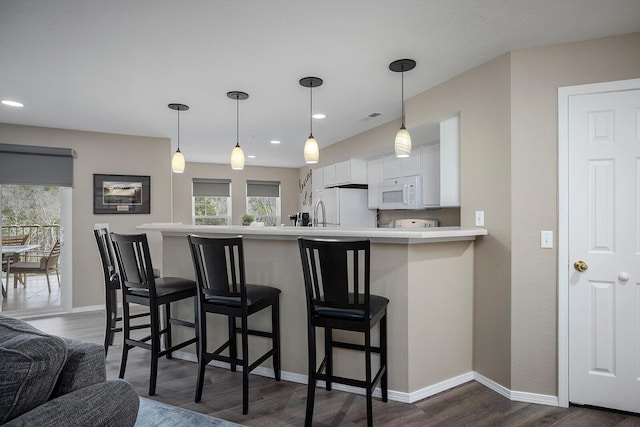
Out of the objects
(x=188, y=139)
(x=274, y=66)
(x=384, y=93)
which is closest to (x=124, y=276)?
(x=274, y=66)

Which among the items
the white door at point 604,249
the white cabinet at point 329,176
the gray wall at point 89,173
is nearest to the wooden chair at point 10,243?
the gray wall at point 89,173

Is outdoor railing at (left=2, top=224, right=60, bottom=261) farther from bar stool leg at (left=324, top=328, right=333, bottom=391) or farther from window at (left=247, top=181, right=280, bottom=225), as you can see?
bar stool leg at (left=324, top=328, right=333, bottom=391)

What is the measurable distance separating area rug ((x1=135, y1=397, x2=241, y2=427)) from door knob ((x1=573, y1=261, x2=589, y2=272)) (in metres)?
2.34

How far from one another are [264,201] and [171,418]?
6.12 metres

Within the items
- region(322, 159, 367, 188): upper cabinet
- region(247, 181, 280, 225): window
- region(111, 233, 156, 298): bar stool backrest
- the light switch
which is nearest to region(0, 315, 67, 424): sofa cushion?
region(111, 233, 156, 298): bar stool backrest

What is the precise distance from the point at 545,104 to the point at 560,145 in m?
0.30

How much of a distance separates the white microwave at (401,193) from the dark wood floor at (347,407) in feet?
6.25

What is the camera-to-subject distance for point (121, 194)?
480cm

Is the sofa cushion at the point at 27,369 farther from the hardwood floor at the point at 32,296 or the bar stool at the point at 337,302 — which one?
the hardwood floor at the point at 32,296

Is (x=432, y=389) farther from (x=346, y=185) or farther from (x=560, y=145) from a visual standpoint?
(x=346, y=185)

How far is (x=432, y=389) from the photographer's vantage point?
2391 millimetres

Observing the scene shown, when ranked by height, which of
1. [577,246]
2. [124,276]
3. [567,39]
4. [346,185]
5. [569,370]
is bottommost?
[569,370]

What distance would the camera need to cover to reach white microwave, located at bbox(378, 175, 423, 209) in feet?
12.5

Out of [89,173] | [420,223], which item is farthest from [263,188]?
[420,223]
